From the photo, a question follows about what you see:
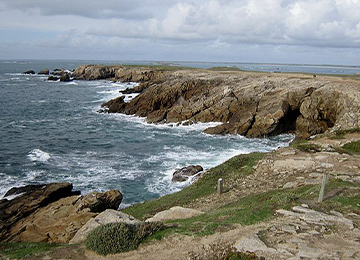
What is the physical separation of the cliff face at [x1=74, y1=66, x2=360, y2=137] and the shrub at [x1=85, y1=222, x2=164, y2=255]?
29.0 metres

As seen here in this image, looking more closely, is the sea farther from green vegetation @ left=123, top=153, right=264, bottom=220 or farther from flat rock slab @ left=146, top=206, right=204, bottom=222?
flat rock slab @ left=146, top=206, right=204, bottom=222

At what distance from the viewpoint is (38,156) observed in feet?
97.8

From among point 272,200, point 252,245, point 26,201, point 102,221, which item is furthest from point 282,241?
point 26,201

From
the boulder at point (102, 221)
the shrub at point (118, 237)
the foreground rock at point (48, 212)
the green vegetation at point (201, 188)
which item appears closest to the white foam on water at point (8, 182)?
the foreground rock at point (48, 212)

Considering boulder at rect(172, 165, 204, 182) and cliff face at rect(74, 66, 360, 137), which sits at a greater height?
cliff face at rect(74, 66, 360, 137)

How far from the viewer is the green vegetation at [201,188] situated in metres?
16.6

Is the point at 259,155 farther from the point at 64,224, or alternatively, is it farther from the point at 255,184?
the point at 64,224

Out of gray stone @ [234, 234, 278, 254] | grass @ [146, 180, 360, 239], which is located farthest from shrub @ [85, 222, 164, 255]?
gray stone @ [234, 234, 278, 254]

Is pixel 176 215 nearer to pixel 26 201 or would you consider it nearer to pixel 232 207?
pixel 232 207

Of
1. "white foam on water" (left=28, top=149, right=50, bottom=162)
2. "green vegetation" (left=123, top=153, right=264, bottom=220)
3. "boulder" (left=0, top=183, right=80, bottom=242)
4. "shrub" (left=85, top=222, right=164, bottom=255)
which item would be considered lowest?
"white foam on water" (left=28, top=149, right=50, bottom=162)

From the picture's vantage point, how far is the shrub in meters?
9.18

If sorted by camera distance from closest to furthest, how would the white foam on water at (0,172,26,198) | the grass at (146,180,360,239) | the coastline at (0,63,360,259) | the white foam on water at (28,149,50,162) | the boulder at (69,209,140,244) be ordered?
the coastline at (0,63,360,259) → the grass at (146,180,360,239) → the boulder at (69,209,140,244) → the white foam on water at (0,172,26,198) → the white foam on water at (28,149,50,162)

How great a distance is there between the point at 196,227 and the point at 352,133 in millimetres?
24582

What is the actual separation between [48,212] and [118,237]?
904cm
